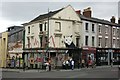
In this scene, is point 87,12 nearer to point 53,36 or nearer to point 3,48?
point 53,36

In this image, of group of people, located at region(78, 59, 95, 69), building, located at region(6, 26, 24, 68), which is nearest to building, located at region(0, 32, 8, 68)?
building, located at region(6, 26, 24, 68)

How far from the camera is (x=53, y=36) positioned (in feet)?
140

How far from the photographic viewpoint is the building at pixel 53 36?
42.6 metres

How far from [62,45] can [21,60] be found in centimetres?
799

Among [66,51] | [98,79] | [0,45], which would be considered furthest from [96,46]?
[98,79]

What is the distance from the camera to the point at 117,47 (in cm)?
5531

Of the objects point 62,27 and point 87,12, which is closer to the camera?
point 62,27

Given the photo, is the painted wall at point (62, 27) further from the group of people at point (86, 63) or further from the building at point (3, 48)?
the building at point (3, 48)

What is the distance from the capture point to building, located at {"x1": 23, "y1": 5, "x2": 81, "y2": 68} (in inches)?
1677

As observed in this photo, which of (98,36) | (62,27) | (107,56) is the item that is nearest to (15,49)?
(62,27)

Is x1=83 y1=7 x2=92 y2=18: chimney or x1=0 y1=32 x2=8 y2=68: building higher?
x1=83 y1=7 x2=92 y2=18: chimney

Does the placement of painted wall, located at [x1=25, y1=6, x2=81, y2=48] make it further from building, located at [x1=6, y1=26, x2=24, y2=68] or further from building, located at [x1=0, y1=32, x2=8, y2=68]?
building, located at [x1=0, y1=32, x2=8, y2=68]

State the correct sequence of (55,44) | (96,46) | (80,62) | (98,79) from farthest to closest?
(96,46) → (80,62) → (55,44) → (98,79)

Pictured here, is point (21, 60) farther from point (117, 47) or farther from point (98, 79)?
point (98, 79)
